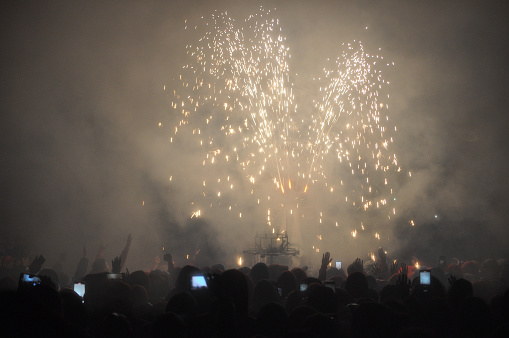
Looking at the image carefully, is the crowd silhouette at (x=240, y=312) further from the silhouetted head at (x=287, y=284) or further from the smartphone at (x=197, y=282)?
the silhouetted head at (x=287, y=284)

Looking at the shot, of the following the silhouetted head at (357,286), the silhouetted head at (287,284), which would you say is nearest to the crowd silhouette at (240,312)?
the silhouetted head at (357,286)

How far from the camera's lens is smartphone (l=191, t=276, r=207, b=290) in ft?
19.4

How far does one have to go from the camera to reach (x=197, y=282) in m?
6.00

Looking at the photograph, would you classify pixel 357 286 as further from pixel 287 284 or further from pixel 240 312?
pixel 240 312

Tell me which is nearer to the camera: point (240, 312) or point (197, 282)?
point (240, 312)

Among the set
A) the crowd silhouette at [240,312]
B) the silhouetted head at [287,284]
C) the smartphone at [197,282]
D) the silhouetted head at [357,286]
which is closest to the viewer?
the crowd silhouette at [240,312]

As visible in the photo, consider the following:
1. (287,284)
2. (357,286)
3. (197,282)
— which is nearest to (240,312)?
(197,282)

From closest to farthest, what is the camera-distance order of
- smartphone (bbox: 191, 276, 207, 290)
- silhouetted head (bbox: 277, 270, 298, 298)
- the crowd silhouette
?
the crowd silhouette < smartphone (bbox: 191, 276, 207, 290) < silhouetted head (bbox: 277, 270, 298, 298)

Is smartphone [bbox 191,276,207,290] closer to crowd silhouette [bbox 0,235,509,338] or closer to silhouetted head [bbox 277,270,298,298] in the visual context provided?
crowd silhouette [bbox 0,235,509,338]

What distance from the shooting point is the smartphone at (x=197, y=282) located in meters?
5.91

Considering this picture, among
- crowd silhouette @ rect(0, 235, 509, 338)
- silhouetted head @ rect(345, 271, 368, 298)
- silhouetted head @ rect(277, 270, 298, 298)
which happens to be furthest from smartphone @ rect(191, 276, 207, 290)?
silhouetted head @ rect(345, 271, 368, 298)

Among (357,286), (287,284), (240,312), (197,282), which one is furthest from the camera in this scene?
(287,284)

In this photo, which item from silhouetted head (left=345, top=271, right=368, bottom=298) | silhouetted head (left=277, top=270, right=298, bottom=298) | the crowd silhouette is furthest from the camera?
silhouetted head (left=277, top=270, right=298, bottom=298)

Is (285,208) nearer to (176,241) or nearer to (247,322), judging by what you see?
(176,241)
